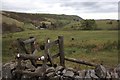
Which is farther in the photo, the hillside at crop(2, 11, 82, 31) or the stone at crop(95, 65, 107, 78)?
the hillside at crop(2, 11, 82, 31)

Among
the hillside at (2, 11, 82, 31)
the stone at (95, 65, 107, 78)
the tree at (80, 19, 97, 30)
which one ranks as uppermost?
the hillside at (2, 11, 82, 31)

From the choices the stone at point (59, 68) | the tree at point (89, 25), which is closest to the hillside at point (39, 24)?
the tree at point (89, 25)

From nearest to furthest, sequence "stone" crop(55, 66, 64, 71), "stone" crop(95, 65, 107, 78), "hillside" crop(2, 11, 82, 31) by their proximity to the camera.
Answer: "stone" crop(95, 65, 107, 78), "stone" crop(55, 66, 64, 71), "hillside" crop(2, 11, 82, 31)

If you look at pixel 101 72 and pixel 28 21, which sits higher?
pixel 28 21

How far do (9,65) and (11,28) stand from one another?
155ft

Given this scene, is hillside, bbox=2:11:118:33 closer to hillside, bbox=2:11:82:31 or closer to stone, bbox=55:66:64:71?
hillside, bbox=2:11:82:31

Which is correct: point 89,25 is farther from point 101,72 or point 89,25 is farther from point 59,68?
point 101,72

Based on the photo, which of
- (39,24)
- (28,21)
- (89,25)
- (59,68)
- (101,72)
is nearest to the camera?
(101,72)

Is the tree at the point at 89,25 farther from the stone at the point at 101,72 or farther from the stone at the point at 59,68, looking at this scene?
the stone at the point at 101,72

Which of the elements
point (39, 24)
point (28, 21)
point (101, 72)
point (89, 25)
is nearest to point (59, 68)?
point (101, 72)

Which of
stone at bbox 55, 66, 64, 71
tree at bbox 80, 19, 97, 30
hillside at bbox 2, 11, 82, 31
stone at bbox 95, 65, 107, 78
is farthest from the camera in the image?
hillside at bbox 2, 11, 82, 31

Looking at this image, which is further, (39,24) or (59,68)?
(39,24)

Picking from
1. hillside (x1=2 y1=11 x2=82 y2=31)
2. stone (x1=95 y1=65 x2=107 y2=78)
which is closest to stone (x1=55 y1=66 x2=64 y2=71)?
stone (x1=95 y1=65 x2=107 y2=78)

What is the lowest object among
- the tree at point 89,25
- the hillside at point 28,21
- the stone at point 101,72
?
the stone at point 101,72
